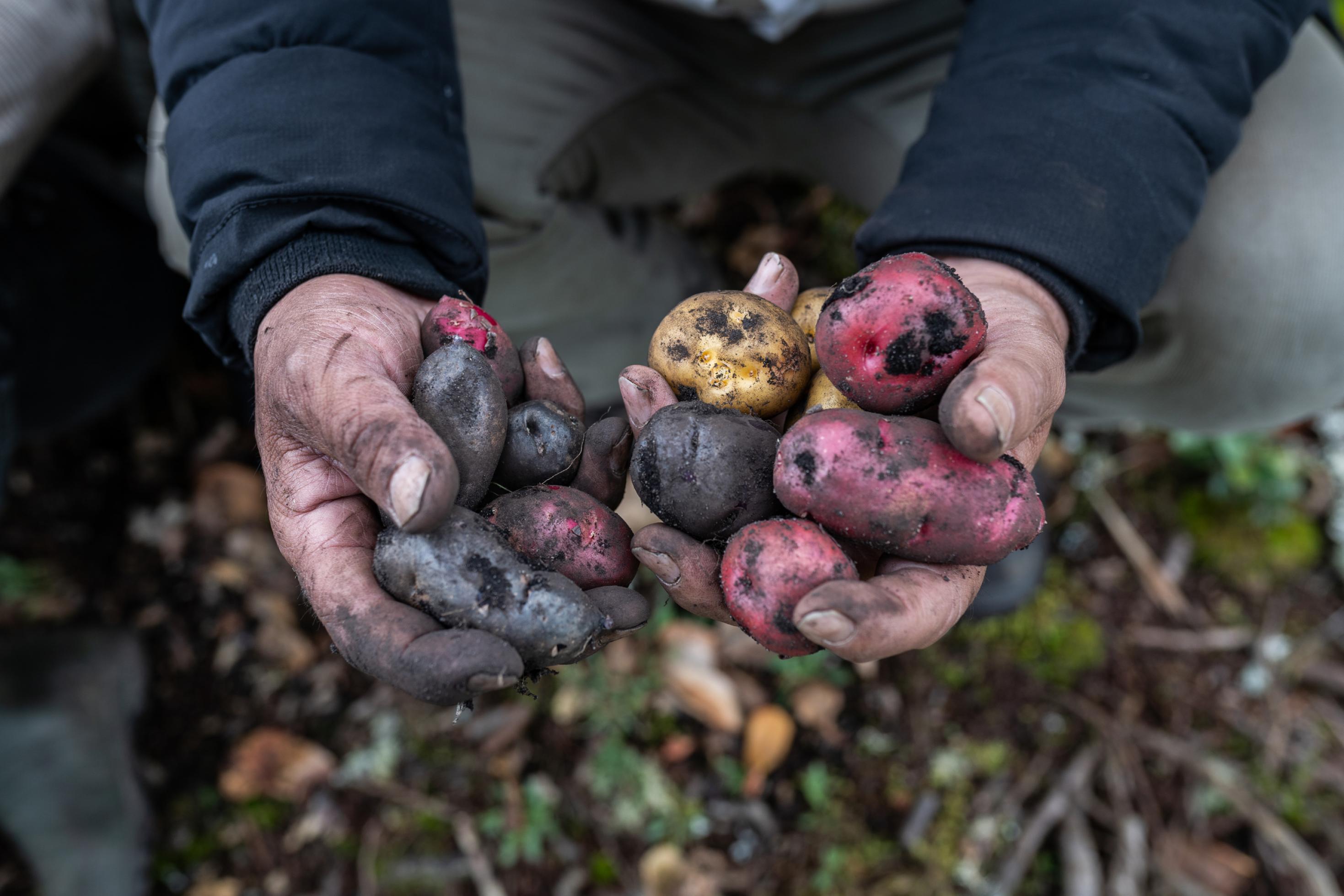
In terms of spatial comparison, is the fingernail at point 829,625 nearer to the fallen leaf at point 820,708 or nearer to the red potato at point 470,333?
the red potato at point 470,333

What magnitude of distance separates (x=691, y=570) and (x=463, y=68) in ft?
6.66

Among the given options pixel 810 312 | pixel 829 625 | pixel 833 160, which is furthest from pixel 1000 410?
pixel 833 160

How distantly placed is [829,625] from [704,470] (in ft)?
1.49

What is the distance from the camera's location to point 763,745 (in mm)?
3320

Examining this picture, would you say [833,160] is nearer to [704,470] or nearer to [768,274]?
[768,274]

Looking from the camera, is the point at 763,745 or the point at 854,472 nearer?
the point at 854,472

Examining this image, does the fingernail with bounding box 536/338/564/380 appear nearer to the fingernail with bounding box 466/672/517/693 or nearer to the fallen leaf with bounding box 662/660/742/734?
the fingernail with bounding box 466/672/517/693

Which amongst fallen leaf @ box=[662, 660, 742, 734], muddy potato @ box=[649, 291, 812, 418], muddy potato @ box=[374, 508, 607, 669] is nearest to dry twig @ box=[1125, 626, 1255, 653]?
fallen leaf @ box=[662, 660, 742, 734]

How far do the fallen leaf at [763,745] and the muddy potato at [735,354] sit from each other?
166 centimetres

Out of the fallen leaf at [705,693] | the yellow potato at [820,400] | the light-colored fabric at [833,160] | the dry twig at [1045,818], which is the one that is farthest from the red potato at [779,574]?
the dry twig at [1045,818]

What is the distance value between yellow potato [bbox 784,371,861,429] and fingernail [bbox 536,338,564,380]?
0.63 metres

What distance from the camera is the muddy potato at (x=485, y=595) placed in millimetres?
1704

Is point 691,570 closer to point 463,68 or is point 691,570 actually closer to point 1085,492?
point 463,68

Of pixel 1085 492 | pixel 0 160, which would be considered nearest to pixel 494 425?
pixel 0 160
